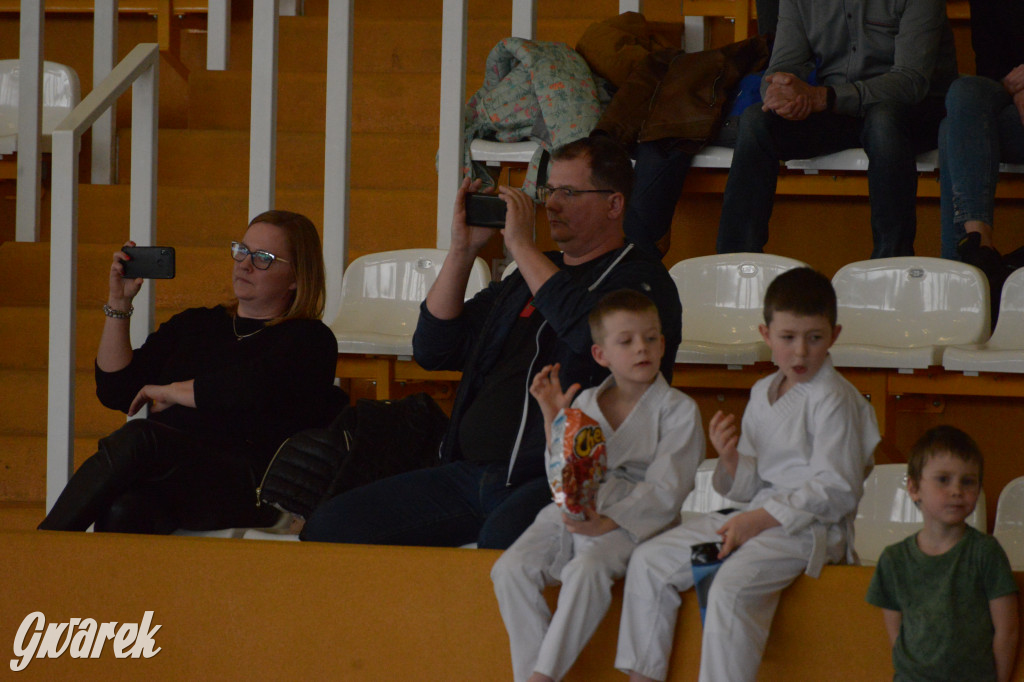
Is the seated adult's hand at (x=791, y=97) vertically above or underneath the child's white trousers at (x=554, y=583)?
above

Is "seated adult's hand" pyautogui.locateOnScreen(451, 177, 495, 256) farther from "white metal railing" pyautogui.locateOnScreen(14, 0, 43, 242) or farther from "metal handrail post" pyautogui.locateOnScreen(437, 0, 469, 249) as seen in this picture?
"white metal railing" pyautogui.locateOnScreen(14, 0, 43, 242)

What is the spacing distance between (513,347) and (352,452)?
36 centimetres

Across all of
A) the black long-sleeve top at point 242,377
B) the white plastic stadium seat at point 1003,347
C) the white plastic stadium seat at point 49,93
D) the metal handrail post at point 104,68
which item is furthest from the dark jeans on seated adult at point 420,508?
the white plastic stadium seat at point 49,93

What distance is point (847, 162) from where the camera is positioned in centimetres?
344

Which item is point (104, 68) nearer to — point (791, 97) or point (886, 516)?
point (791, 97)

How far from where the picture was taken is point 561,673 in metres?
1.73

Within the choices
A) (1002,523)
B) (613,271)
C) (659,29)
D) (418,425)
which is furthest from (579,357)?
(659,29)

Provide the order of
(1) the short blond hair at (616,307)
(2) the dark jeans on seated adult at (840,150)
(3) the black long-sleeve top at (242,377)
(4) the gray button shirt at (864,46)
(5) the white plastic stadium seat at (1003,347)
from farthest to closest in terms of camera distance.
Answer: (4) the gray button shirt at (864,46) → (2) the dark jeans on seated adult at (840,150) → (5) the white plastic stadium seat at (1003,347) → (3) the black long-sleeve top at (242,377) → (1) the short blond hair at (616,307)

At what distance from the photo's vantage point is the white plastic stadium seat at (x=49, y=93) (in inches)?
178

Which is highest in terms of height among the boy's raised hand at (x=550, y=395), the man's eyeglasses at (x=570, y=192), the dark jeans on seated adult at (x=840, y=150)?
the dark jeans on seated adult at (x=840, y=150)

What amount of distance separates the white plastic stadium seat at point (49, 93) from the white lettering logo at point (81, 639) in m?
2.88

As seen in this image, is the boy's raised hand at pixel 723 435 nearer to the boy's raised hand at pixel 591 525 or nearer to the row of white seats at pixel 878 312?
the boy's raised hand at pixel 591 525

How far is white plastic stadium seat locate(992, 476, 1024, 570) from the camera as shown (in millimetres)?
2334

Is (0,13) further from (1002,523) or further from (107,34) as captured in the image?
(1002,523)
